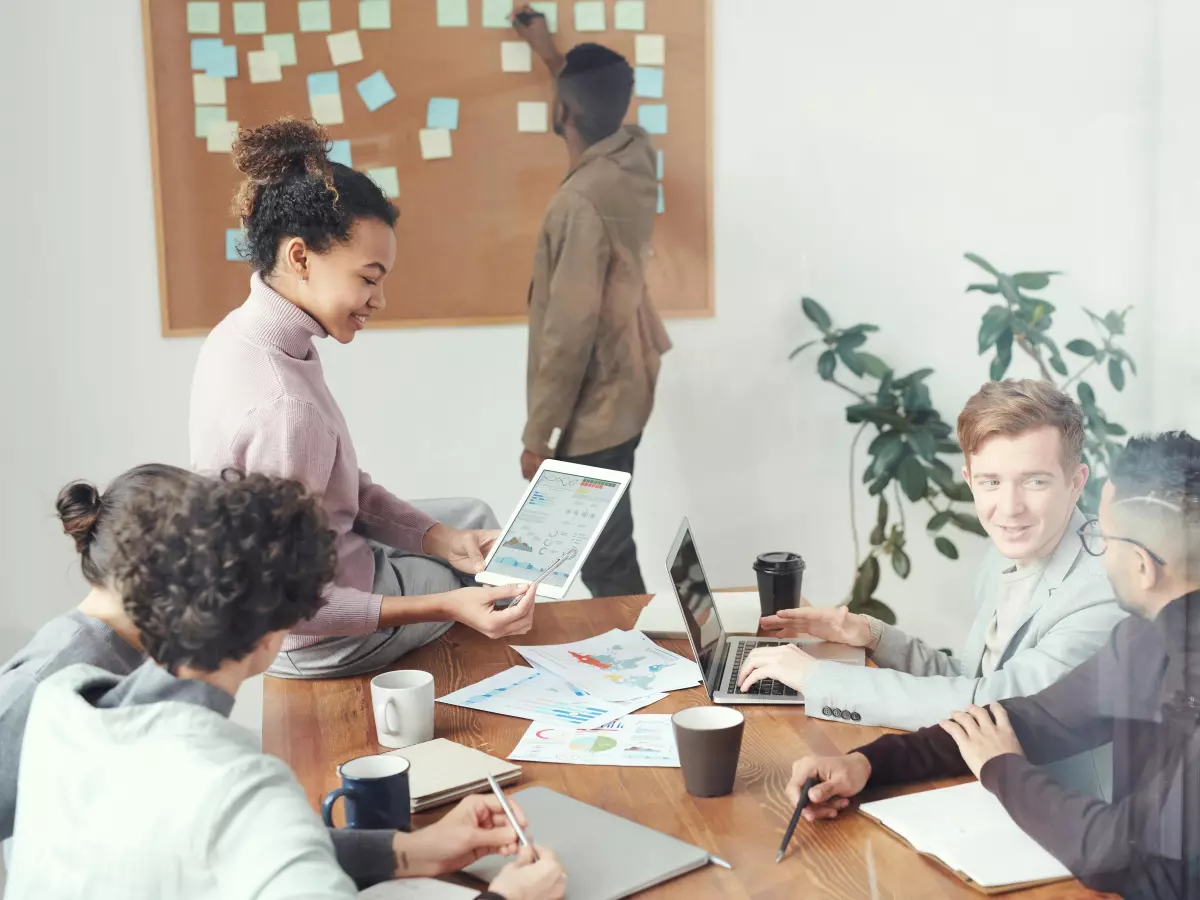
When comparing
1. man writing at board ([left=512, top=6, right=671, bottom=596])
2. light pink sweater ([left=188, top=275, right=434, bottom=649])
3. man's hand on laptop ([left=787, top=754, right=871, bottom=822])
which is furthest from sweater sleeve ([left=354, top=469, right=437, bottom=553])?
man's hand on laptop ([left=787, top=754, right=871, bottom=822])

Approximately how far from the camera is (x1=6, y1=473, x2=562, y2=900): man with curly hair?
2.74 ft

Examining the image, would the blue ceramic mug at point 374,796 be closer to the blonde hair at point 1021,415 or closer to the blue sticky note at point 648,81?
the blonde hair at point 1021,415

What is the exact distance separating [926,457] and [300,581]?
6.72ft

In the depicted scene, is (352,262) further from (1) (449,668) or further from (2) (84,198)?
A: (2) (84,198)

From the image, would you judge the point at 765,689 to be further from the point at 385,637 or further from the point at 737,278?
the point at 737,278

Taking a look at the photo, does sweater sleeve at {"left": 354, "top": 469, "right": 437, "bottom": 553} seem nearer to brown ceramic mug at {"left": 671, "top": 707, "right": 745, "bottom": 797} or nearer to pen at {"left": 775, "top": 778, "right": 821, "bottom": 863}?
brown ceramic mug at {"left": 671, "top": 707, "right": 745, "bottom": 797}

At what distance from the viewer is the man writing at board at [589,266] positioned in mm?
2725

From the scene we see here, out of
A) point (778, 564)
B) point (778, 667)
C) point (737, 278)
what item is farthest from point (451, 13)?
point (778, 667)

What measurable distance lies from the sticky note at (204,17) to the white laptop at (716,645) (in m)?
1.71

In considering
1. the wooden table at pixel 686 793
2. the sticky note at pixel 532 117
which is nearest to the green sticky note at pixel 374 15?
the sticky note at pixel 532 117

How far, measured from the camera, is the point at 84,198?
2619mm

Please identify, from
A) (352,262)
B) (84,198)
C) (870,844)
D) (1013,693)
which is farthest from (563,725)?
(84,198)

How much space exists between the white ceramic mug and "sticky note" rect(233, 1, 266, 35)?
1.82 metres

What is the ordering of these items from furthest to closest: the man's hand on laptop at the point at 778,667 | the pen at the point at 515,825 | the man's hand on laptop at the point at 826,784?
the man's hand on laptop at the point at 778,667 < the man's hand on laptop at the point at 826,784 < the pen at the point at 515,825
